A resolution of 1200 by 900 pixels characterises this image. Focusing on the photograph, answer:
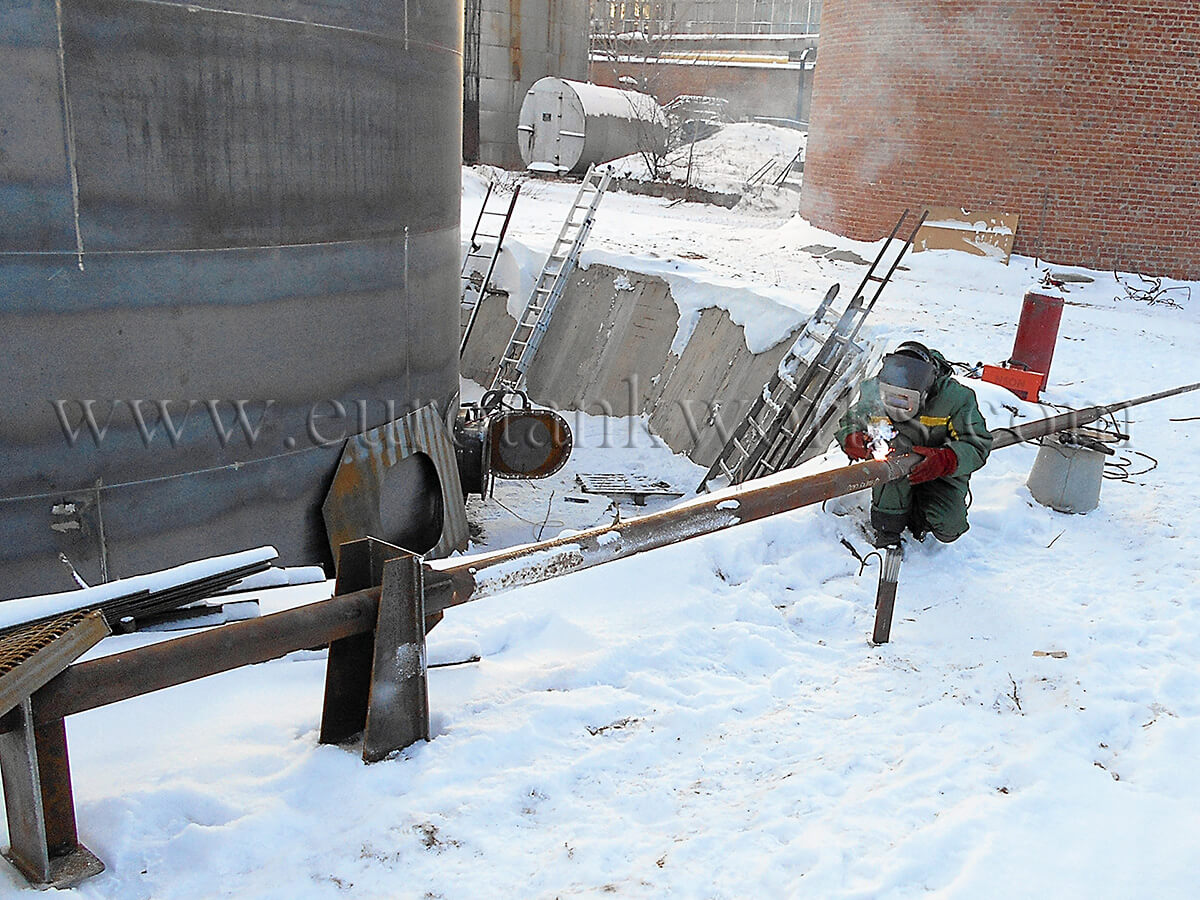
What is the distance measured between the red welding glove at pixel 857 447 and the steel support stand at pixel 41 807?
10.7ft

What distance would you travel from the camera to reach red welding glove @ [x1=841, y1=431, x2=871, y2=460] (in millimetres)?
4336

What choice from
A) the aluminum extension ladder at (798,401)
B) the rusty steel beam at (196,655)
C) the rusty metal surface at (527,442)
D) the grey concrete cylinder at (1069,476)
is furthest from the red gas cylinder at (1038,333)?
the rusty steel beam at (196,655)

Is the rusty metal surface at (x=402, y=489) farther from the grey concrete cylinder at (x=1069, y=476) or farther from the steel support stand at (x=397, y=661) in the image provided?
the grey concrete cylinder at (x=1069, y=476)

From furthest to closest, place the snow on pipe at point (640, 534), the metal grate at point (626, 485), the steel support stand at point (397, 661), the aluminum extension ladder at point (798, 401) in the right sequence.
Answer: the metal grate at point (626, 485)
the aluminum extension ladder at point (798, 401)
the snow on pipe at point (640, 534)
the steel support stand at point (397, 661)

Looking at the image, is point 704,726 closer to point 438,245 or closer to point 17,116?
point 17,116

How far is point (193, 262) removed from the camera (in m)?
4.78

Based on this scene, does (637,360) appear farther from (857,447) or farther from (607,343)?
(857,447)

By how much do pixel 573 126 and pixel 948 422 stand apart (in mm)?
17477

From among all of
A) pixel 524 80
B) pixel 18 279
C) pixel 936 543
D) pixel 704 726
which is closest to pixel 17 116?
pixel 18 279

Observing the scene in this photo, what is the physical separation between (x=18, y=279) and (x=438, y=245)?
9.67 ft

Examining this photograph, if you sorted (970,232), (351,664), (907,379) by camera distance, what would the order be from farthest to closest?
(970,232) → (907,379) → (351,664)

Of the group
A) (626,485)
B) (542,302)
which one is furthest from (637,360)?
(626,485)

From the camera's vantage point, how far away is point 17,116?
13.5ft

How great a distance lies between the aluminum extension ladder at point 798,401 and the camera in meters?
7.81
